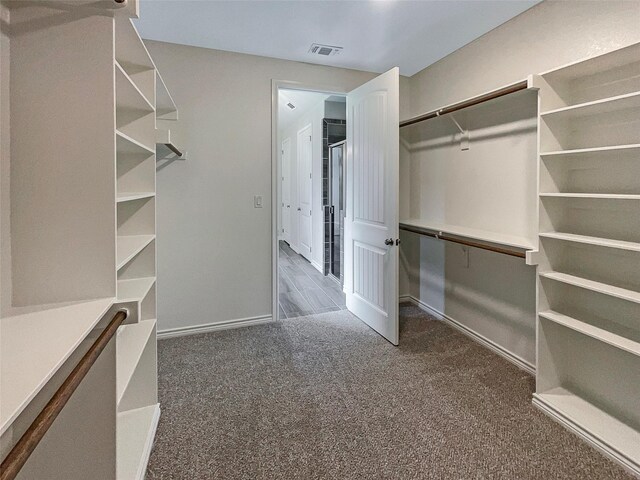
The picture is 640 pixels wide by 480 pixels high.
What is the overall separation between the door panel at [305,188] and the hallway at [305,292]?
0.50 m

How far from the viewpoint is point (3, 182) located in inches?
38.1

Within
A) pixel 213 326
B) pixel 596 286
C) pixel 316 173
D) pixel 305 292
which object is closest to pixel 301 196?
pixel 316 173

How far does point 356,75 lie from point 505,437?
3107 millimetres

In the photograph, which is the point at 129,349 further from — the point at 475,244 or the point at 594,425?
the point at 594,425

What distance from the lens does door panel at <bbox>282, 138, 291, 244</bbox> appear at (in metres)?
7.36

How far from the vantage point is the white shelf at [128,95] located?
1.24 metres

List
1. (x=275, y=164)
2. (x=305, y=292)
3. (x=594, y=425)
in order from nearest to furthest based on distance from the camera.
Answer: (x=594, y=425) → (x=275, y=164) → (x=305, y=292)

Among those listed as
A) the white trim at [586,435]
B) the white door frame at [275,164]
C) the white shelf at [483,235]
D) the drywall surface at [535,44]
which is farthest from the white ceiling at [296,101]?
the white trim at [586,435]

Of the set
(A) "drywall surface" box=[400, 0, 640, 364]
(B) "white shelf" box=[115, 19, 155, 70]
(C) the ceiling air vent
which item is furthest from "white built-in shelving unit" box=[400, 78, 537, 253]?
(B) "white shelf" box=[115, 19, 155, 70]

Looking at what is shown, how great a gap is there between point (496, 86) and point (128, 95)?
2444 millimetres

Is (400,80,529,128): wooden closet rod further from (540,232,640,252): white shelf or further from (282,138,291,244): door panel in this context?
(282,138,291,244): door panel

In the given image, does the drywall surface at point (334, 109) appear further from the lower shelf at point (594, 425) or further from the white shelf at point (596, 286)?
the lower shelf at point (594, 425)

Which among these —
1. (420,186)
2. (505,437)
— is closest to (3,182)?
(505,437)

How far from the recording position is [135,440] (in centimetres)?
171
